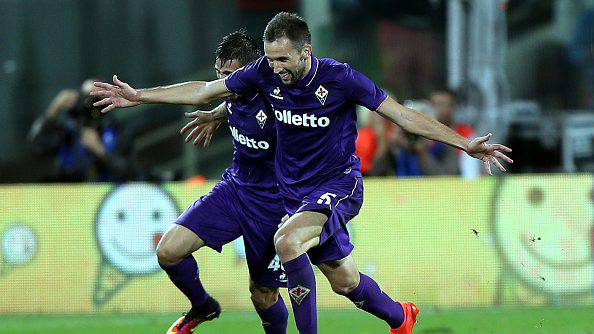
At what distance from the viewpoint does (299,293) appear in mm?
6934

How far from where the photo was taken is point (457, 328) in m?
9.07

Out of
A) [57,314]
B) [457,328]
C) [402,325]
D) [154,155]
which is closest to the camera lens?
[402,325]

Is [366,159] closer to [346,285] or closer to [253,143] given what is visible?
[253,143]

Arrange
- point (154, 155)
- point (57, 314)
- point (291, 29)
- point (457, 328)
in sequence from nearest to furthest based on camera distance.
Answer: point (291, 29), point (457, 328), point (57, 314), point (154, 155)

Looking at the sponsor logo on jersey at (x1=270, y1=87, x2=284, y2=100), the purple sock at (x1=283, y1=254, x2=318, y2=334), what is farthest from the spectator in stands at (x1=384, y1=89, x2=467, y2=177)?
the purple sock at (x1=283, y1=254, x2=318, y2=334)

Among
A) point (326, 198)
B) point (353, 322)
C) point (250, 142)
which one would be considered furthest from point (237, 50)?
point (353, 322)

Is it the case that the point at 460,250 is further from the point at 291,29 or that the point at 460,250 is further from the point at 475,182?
the point at 291,29

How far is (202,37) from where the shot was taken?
42.6ft

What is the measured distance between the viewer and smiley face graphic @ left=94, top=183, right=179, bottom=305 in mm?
10664

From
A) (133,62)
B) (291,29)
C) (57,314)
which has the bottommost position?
(57,314)

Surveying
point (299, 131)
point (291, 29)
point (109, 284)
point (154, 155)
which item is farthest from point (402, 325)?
point (154, 155)

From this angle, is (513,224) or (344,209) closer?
(344,209)

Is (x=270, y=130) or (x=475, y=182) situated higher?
(x=270, y=130)

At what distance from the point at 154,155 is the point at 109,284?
233 centimetres
